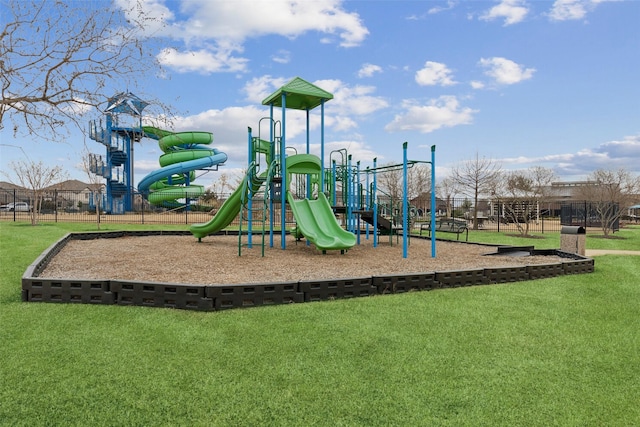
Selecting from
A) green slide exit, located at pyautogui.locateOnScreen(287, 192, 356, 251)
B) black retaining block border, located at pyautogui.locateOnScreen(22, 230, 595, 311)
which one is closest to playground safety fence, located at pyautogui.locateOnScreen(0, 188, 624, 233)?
green slide exit, located at pyautogui.locateOnScreen(287, 192, 356, 251)

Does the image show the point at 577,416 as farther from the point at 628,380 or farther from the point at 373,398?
the point at 373,398

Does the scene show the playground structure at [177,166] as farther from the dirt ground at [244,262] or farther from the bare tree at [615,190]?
the bare tree at [615,190]

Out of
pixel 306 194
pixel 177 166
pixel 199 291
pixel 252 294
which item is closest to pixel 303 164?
pixel 306 194

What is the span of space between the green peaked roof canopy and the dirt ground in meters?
4.27

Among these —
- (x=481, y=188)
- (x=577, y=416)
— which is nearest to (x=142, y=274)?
(x=577, y=416)

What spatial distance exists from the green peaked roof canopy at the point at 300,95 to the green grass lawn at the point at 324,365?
7579 mm

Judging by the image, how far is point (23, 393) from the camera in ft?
9.87

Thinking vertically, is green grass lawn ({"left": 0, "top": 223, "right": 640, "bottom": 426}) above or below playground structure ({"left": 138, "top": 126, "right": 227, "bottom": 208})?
below

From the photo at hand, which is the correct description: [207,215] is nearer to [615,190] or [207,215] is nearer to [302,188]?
[302,188]

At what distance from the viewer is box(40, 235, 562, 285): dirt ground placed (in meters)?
6.96

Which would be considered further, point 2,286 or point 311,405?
point 2,286

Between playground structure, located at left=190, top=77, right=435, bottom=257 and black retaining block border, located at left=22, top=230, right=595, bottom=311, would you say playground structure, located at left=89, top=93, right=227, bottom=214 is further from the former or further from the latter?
black retaining block border, located at left=22, top=230, right=595, bottom=311

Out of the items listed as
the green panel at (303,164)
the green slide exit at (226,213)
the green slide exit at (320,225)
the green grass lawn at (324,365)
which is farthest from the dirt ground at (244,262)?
the green panel at (303,164)

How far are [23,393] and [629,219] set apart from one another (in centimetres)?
5207
